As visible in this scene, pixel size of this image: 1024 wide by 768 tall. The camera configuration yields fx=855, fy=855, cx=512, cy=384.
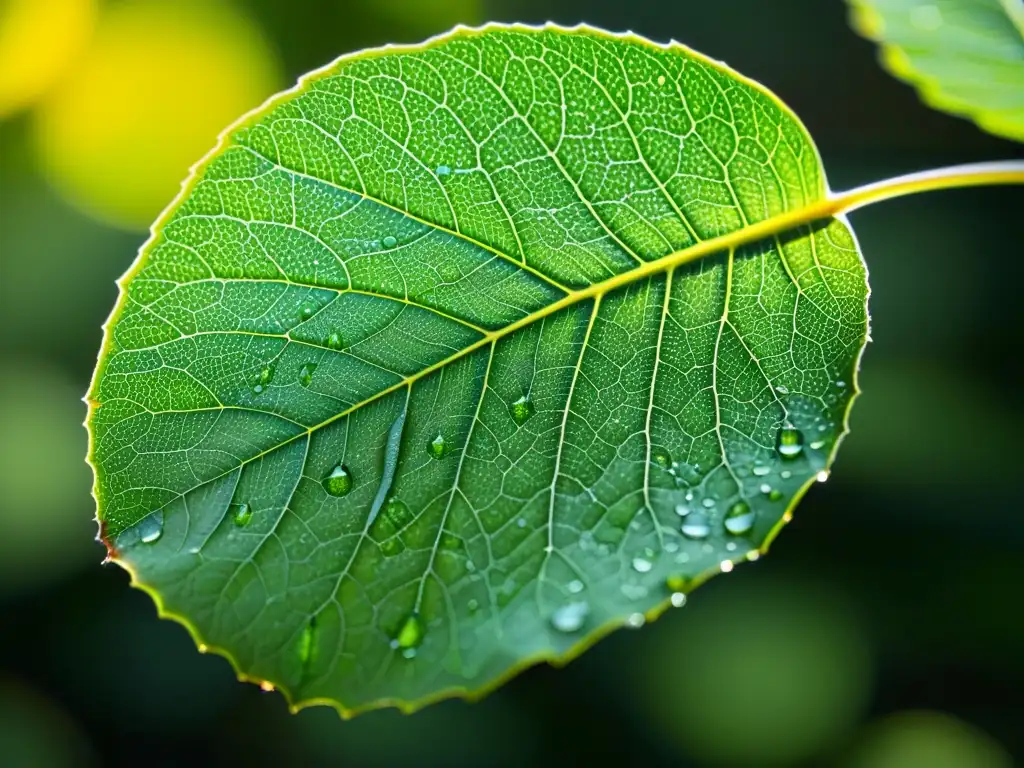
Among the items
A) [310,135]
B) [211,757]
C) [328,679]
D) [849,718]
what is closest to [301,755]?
[211,757]

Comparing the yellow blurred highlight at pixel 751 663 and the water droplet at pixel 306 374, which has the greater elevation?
the water droplet at pixel 306 374

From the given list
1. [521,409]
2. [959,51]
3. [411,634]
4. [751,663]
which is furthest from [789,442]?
[751,663]

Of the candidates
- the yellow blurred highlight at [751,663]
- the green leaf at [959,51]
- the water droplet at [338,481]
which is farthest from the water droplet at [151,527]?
the yellow blurred highlight at [751,663]

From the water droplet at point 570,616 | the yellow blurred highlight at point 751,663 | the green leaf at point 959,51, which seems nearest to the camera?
the water droplet at point 570,616

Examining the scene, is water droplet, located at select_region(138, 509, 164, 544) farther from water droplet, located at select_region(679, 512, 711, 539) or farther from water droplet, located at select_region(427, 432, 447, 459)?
water droplet, located at select_region(679, 512, 711, 539)

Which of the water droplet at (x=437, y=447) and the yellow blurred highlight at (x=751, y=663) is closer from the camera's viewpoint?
the water droplet at (x=437, y=447)

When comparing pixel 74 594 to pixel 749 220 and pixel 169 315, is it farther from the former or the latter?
pixel 749 220

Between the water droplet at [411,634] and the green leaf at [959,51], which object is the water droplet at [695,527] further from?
the green leaf at [959,51]
